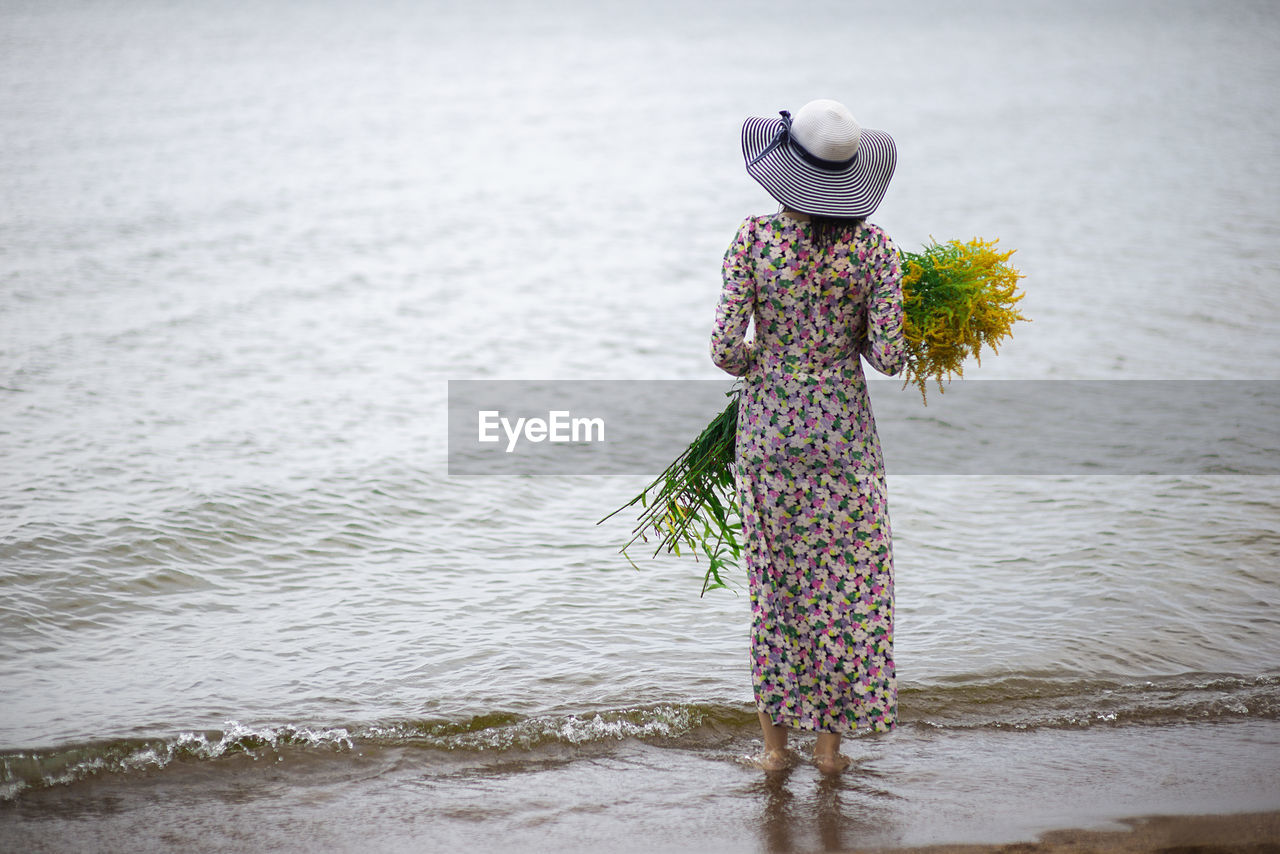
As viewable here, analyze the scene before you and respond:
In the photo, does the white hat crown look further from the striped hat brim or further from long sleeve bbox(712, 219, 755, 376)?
long sleeve bbox(712, 219, 755, 376)

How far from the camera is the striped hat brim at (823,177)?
9.95 feet

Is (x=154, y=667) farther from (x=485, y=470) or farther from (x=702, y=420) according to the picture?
(x=702, y=420)

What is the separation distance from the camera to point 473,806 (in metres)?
3.32

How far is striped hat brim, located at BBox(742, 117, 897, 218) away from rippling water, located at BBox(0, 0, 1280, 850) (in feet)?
5.12

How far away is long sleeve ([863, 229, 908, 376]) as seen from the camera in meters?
3.10

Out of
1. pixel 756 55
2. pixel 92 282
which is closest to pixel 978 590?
pixel 92 282

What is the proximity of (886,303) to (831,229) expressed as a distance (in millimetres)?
233

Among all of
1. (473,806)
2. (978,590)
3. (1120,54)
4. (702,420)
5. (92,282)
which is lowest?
(473,806)

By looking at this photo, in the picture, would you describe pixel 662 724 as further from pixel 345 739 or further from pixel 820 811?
pixel 345 739

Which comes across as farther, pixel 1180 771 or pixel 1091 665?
pixel 1091 665

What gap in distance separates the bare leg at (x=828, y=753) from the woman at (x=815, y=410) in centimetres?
11

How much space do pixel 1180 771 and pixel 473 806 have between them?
1.96 m

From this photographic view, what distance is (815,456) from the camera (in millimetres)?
3174

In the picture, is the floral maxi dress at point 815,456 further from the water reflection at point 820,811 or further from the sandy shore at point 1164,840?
the sandy shore at point 1164,840
